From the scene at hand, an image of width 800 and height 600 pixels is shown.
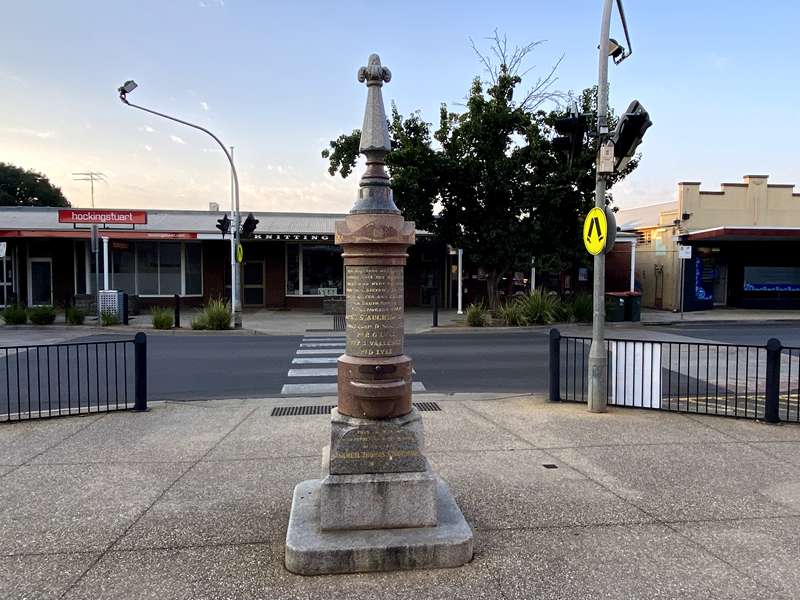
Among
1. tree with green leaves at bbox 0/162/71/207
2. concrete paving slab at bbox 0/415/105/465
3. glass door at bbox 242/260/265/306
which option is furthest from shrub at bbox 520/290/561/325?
tree with green leaves at bbox 0/162/71/207

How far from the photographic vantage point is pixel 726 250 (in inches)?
1116

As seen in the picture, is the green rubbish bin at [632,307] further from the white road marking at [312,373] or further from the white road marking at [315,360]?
the white road marking at [312,373]

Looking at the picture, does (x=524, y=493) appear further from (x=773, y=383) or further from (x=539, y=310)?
(x=539, y=310)

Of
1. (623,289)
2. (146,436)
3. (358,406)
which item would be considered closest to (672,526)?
(358,406)

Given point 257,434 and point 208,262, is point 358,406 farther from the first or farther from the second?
point 208,262

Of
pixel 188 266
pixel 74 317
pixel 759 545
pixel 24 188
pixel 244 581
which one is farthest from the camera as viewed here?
pixel 24 188

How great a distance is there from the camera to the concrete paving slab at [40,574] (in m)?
3.57

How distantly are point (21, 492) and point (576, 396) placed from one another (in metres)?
7.60

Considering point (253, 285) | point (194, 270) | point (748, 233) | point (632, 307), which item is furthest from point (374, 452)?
point (194, 270)

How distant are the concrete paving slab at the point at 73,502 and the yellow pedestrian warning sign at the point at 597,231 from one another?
5.89 m

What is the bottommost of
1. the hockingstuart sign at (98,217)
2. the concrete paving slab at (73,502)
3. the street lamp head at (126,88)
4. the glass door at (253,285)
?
the concrete paving slab at (73,502)

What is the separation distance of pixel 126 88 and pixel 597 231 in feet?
52.1

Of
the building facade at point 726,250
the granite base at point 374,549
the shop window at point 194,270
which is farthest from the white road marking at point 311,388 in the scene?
the shop window at point 194,270

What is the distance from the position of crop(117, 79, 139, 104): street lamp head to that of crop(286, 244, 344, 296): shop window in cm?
1179
